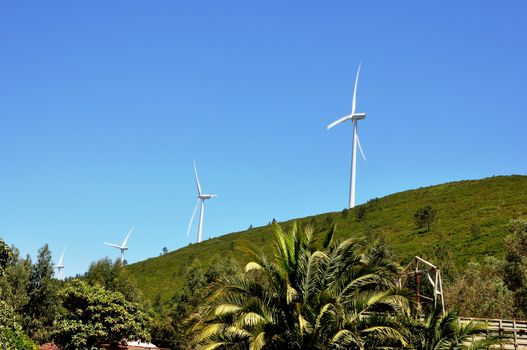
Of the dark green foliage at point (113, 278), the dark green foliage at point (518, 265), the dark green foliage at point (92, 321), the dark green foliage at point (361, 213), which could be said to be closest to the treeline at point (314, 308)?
the dark green foliage at point (92, 321)

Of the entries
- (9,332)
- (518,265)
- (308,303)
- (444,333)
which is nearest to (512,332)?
(444,333)

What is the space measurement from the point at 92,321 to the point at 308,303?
26248mm

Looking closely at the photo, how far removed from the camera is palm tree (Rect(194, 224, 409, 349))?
1809 cm

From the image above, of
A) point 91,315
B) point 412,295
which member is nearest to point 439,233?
point 91,315

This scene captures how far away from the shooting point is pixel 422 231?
87.1 metres

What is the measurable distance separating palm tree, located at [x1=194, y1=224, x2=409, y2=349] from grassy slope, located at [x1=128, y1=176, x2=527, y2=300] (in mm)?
43223

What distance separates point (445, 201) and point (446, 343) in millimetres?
86700

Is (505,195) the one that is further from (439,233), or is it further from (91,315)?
(91,315)

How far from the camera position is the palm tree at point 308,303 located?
18094mm

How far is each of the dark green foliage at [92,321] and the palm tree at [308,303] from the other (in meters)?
22.2

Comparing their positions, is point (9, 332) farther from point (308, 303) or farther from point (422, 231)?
point (422, 231)

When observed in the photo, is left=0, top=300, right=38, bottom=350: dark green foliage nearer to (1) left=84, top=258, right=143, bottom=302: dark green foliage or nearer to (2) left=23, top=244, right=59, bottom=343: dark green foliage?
(2) left=23, top=244, right=59, bottom=343: dark green foliage

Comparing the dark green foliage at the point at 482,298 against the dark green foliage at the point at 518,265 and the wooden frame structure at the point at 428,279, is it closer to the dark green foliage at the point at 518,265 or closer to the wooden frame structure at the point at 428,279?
the dark green foliage at the point at 518,265

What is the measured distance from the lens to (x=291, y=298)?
18.8 m
